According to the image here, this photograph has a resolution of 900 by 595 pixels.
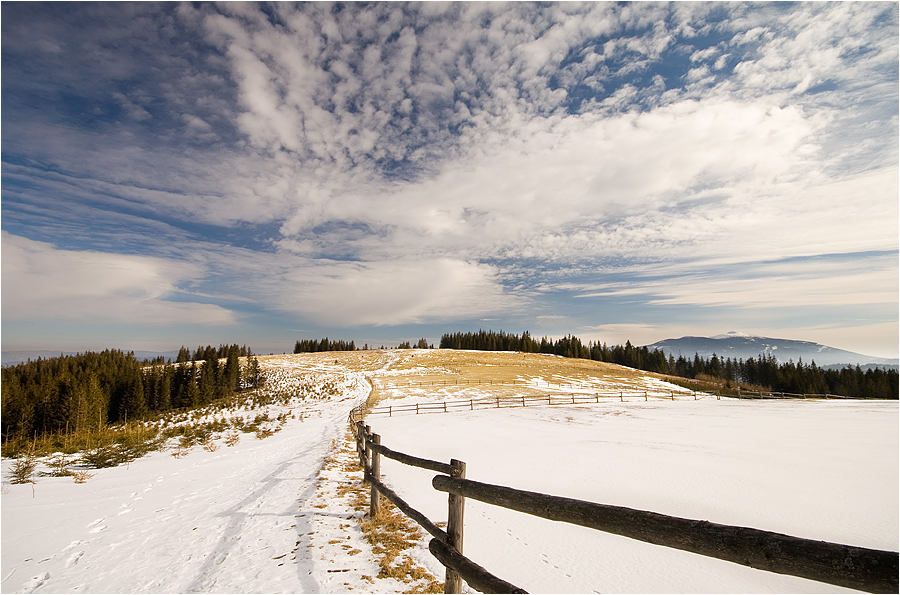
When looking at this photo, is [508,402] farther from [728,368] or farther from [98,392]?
[728,368]

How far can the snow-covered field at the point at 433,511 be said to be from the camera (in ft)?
18.6

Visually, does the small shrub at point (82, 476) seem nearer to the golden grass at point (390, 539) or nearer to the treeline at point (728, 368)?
the golden grass at point (390, 539)

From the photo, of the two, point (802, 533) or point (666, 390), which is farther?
point (666, 390)

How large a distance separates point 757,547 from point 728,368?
546 feet

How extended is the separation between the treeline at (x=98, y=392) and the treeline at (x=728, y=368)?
10129 centimetres

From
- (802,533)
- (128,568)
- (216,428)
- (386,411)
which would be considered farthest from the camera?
(386,411)

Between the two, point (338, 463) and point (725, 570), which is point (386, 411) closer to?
point (338, 463)

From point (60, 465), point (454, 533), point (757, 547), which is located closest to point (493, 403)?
point (60, 465)

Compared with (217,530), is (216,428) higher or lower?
Answer: lower

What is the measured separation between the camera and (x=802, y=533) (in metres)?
7.52

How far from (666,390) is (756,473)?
55.3 m

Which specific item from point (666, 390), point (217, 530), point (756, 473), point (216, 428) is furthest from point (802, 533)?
point (666, 390)

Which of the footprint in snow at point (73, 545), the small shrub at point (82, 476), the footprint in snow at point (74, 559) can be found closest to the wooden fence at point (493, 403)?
the small shrub at point (82, 476)

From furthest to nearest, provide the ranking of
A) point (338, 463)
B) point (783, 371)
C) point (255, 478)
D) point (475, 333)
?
Result: point (475, 333) < point (783, 371) < point (338, 463) < point (255, 478)
